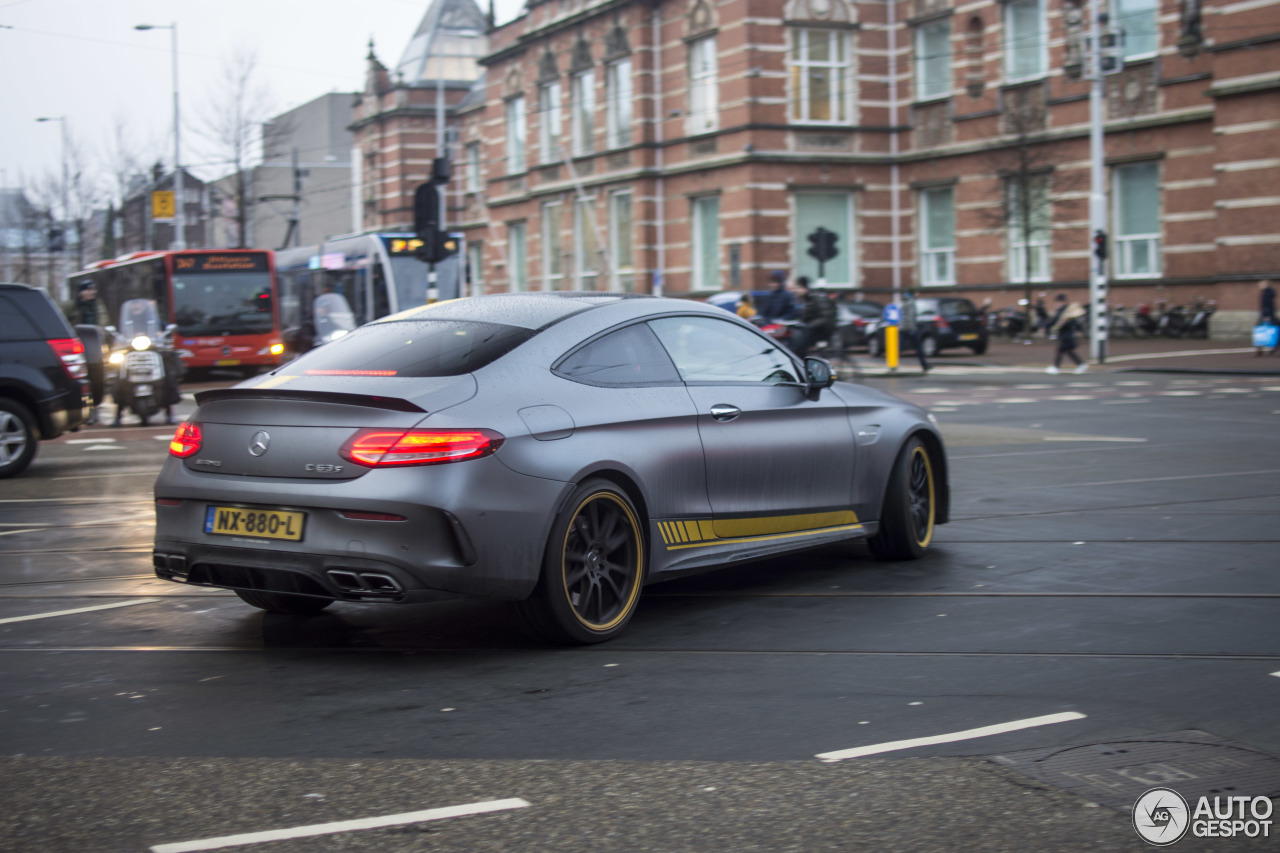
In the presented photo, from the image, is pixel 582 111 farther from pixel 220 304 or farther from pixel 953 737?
pixel 953 737

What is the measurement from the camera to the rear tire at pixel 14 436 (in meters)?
12.8

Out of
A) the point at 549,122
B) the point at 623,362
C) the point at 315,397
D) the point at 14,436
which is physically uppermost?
the point at 549,122

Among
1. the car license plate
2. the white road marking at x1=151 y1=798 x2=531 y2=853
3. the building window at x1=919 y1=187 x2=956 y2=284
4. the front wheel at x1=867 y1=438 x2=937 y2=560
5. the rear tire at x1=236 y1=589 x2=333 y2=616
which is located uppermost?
the building window at x1=919 y1=187 x2=956 y2=284

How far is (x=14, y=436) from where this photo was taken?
12805mm

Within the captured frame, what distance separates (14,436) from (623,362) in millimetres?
Answer: 8585

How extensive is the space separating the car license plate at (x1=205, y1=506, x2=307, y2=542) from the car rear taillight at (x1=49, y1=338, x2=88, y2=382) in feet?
27.0

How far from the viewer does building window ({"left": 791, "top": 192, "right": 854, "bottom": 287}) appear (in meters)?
45.3

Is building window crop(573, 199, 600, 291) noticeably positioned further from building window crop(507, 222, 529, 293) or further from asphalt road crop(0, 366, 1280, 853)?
asphalt road crop(0, 366, 1280, 853)

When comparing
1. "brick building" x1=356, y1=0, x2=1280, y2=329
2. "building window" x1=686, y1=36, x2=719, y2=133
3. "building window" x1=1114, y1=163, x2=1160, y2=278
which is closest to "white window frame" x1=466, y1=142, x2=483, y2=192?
"brick building" x1=356, y1=0, x2=1280, y2=329

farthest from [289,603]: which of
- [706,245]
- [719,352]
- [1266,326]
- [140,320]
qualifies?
[706,245]

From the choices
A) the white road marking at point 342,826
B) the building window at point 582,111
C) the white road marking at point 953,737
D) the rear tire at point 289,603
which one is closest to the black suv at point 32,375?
the rear tire at point 289,603

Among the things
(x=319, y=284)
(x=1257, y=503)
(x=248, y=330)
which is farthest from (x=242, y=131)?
(x=1257, y=503)

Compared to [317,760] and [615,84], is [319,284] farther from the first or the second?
[317,760]

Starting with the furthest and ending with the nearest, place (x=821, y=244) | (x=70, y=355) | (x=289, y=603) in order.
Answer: (x=821, y=244), (x=70, y=355), (x=289, y=603)
